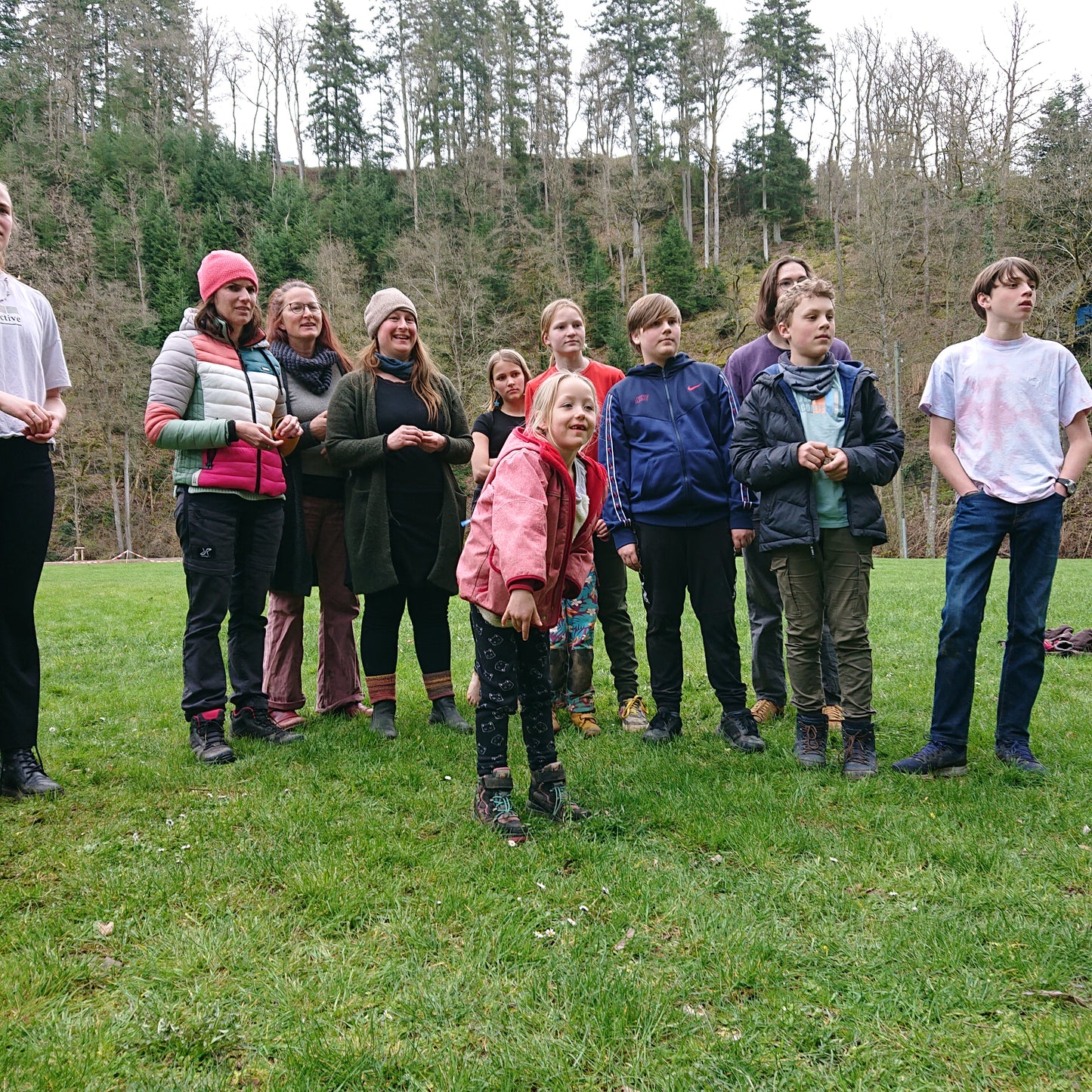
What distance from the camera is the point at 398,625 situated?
4.88 meters

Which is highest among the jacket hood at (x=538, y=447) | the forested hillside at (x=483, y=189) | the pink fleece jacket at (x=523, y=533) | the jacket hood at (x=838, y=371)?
the forested hillside at (x=483, y=189)

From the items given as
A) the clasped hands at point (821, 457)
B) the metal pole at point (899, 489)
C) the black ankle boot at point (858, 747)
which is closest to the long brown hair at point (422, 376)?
the clasped hands at point (821, 457)

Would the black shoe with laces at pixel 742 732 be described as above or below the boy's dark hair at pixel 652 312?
below

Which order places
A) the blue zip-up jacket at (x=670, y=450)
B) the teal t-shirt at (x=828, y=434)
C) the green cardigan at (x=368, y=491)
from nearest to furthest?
1. the teal t-shirt at (x=828, y=434)
2. the blue zip-up jacket at (x=670, y=450)
3. the green cardigan at (x=368, y=491)

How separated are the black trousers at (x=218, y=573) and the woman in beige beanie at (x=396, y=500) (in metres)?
0.50

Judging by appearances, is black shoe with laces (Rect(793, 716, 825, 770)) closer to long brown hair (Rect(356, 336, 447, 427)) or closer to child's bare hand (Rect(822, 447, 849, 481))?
child's bare hand (Rect(822, 447, 849, 481))

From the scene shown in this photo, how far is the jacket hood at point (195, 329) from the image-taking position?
176 inches

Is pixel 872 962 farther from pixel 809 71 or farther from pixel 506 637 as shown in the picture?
pixel 809 71

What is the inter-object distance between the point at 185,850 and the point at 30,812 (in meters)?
0.88

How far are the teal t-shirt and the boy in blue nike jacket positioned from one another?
0.48 metres

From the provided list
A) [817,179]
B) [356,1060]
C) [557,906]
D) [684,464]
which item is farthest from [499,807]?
[817,179]

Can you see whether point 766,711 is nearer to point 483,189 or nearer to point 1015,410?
point 1015,410

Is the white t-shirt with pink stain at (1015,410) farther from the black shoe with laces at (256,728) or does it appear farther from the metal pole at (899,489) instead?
the metal pole at (899,489)

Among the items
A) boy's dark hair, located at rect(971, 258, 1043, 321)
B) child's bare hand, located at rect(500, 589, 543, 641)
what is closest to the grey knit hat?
child's bare hand, located at rect(500, 589, 543, 641)
